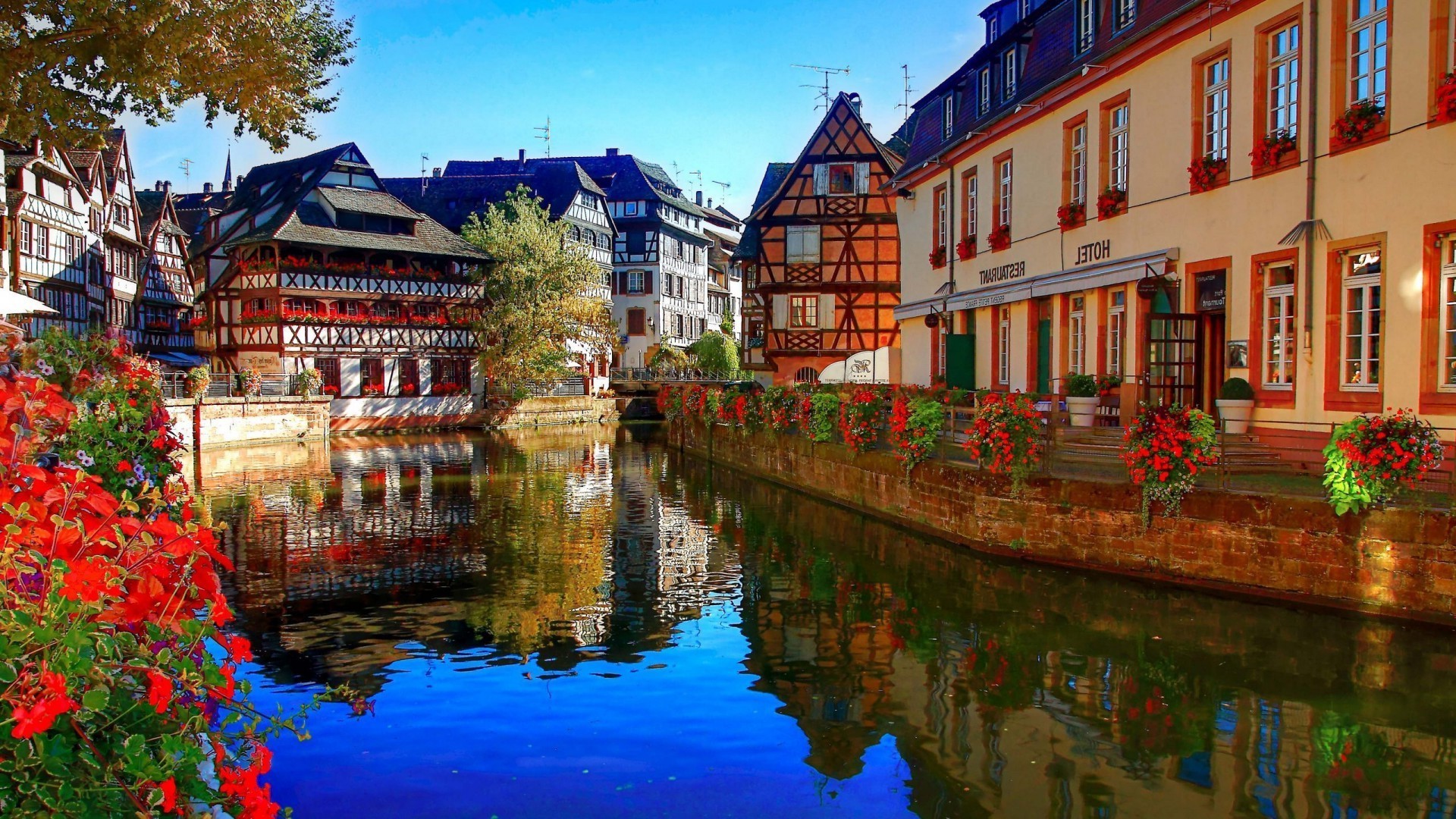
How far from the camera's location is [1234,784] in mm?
7141

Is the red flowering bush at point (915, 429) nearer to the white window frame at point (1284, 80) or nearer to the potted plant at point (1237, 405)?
the potted plant at point (1237, 405)

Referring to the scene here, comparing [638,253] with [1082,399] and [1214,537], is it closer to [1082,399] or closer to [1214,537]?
[1082,399]

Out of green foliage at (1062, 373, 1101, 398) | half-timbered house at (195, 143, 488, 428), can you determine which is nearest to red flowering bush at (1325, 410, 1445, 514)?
green foliage at (1062, 373, 1101, 398)

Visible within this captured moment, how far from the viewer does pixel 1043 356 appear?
74.0 ft

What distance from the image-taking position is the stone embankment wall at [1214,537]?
1065 centimetres

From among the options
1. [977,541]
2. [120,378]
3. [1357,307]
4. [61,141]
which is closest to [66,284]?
[61,141]

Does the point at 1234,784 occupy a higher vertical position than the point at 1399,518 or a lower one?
lower

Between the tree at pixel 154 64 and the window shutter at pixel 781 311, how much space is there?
2804 centimetres

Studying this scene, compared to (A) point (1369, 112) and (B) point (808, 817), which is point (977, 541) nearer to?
(A) point (1369, 112)

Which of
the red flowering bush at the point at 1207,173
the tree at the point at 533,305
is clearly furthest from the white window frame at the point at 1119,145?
the tree at the point at 533,305

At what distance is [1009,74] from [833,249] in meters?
17.1

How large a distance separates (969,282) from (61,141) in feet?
60.5

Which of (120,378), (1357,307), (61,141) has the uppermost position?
(61,141)

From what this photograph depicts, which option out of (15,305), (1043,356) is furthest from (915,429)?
(15,305)
